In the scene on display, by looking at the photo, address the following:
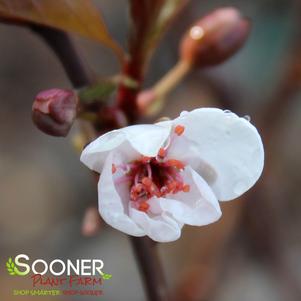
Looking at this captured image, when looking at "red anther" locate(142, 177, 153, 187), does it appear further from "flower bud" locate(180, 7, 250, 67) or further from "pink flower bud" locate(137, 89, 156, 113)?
"flower bud" locate(180, 7, 250, 67)

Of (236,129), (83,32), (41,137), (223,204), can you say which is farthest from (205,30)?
(41,137)

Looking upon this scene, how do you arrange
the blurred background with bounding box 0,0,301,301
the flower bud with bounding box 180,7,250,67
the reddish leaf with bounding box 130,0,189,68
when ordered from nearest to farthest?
the reddish leaf with bounding box 130,0,189,68 < the flower bud with bounding box 180,7,250,67 < the blurred background with bounding box 0,0,301,301

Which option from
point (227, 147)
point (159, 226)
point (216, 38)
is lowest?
point (159, 226)

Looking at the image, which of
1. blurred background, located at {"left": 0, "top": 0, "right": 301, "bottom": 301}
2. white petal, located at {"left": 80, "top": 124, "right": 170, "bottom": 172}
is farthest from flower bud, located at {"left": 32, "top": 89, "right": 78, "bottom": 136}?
blurred background, located at {"left": 0, "top": 0, "right": 301, "bottom": 301}

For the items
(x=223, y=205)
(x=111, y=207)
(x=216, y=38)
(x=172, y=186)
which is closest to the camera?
(x=111, y=207)

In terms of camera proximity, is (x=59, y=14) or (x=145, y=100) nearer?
(x=59, y=14)

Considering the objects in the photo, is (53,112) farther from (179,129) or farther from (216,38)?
(216,38)

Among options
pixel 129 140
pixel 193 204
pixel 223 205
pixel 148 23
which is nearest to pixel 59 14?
pixel 148 23
